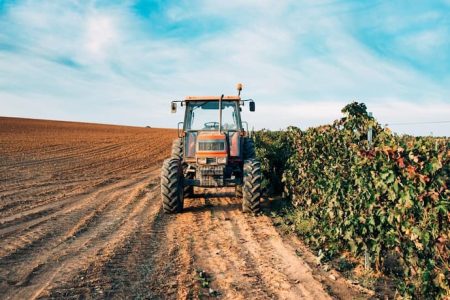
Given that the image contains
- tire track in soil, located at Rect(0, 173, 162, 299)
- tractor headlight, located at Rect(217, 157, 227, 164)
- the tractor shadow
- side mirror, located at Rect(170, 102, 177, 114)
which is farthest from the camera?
side mirror, located at Rect(170, 102, 177, 114)

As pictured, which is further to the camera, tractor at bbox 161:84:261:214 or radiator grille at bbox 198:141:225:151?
radiator grille at bbox 198:141:225:151

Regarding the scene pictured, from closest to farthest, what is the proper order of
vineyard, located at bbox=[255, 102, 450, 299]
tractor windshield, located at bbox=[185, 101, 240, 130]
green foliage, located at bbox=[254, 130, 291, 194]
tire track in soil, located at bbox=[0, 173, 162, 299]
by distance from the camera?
vineyard, located at bbox=[255, 102, 450, 299], tire track in soil, located at bbox=[0, 173, 162, 299], tractor windshield, located at bbox=[185, 101, 240, 130], green foliage, located at bbox=[254, 130, 291, 194]

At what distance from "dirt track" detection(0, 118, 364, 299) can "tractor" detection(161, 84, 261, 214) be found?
1.76 feet

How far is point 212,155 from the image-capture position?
891cm

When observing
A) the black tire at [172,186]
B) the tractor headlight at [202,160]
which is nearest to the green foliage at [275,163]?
the tractor headlight at [202,160]

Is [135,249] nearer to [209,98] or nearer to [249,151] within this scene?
[249,151]

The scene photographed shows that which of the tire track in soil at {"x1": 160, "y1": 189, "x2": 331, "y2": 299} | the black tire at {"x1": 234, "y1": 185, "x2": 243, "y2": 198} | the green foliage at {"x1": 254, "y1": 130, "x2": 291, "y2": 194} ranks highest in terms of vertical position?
the green foliage at {"x1": 254, "y1": 130, "x2": 291, "y2": 194}

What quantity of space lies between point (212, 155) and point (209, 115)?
1.26 metres

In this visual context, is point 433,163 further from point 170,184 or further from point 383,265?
point 170,184

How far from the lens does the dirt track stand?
4.64m

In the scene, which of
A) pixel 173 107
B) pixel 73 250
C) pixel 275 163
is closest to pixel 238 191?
pixel 275 163

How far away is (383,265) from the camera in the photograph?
518 cm

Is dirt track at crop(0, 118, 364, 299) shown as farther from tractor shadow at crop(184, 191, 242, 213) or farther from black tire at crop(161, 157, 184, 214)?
black tire at crop(161, 157, 184, 214)

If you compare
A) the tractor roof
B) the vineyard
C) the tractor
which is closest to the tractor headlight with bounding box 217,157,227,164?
the tractor
